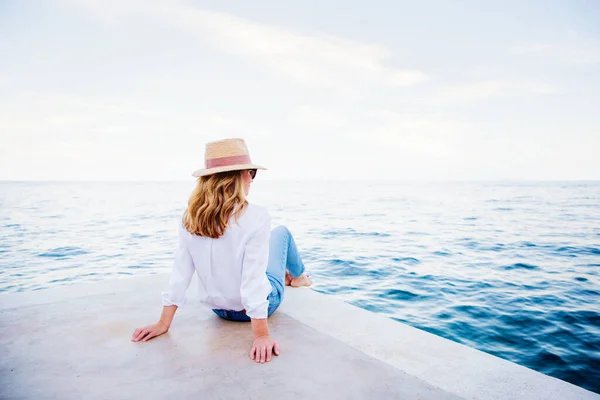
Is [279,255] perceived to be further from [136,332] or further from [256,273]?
[136,332]

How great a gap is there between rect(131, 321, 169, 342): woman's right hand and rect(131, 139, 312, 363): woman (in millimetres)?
13

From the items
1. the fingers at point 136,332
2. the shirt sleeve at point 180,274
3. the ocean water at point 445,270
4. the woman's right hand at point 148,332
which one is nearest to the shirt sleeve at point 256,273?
the shirt sleeve at point 180,274

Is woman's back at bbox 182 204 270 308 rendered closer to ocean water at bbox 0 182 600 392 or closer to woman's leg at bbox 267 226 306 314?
woman's leg at bbox 267 226 306 314

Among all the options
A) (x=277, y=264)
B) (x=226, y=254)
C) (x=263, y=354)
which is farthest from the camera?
(x=277, y=264)

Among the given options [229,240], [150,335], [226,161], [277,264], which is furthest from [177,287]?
[226,161]

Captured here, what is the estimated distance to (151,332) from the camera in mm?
2434

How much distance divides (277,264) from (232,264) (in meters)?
0.64

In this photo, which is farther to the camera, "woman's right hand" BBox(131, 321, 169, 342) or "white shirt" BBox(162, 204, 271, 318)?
"woman's right hand" BBox(131, 321, 169, 342)

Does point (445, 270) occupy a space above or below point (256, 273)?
below

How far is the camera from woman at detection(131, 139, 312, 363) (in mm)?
2145

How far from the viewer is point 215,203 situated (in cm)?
214

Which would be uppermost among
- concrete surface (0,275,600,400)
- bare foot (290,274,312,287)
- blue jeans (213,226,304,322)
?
blue jeans (213,226,304,322)

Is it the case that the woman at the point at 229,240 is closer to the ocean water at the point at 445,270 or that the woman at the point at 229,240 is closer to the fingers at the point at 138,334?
the fingers at the point at 138,334

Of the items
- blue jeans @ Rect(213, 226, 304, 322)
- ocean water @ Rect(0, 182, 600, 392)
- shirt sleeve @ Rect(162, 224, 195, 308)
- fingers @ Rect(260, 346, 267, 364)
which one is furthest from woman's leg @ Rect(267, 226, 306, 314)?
ocean water @ Rect(0, 182, 600, 392)
